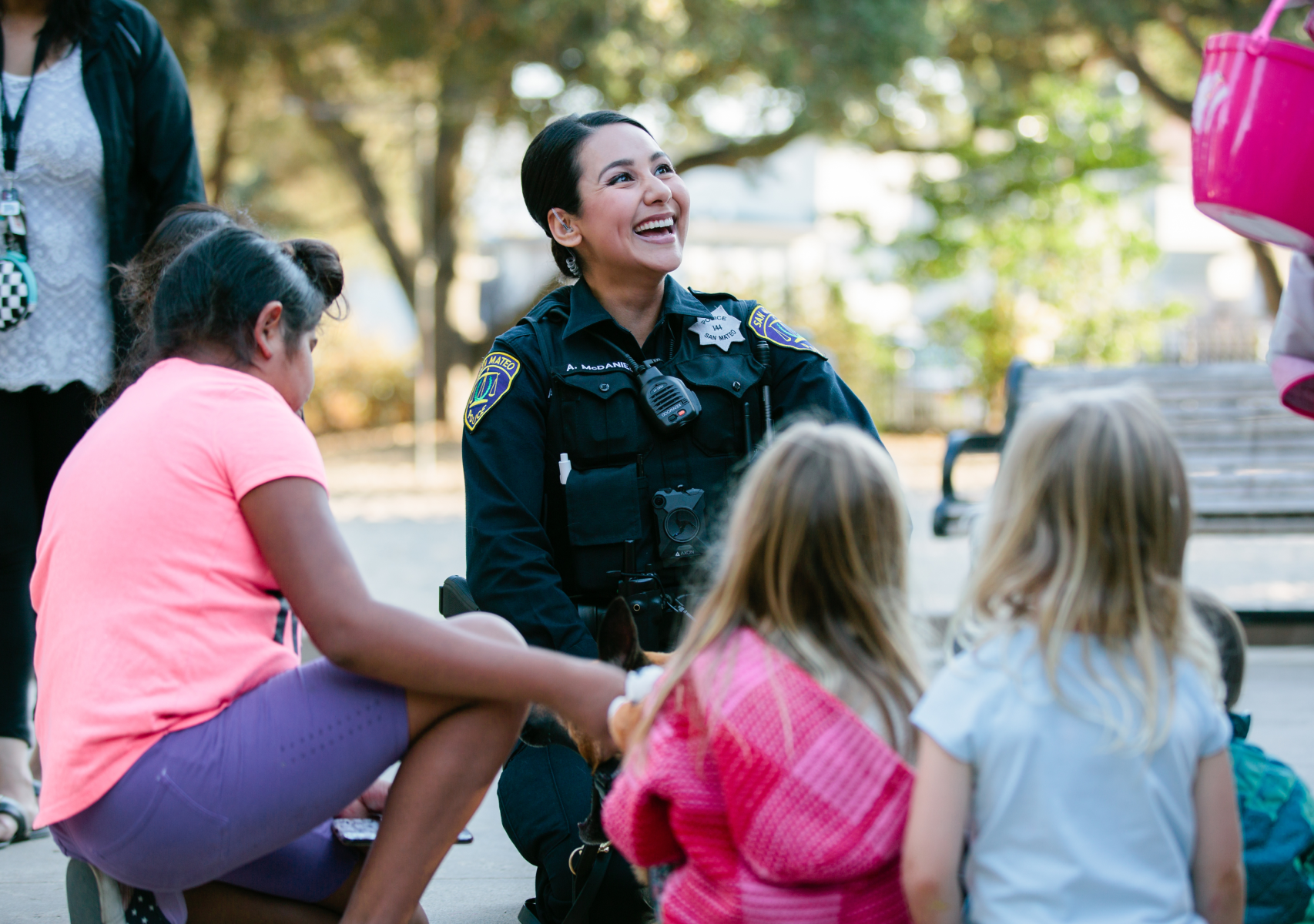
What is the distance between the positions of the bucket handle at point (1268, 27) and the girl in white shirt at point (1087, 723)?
86cm

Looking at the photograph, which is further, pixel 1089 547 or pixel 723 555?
pixel 723 555

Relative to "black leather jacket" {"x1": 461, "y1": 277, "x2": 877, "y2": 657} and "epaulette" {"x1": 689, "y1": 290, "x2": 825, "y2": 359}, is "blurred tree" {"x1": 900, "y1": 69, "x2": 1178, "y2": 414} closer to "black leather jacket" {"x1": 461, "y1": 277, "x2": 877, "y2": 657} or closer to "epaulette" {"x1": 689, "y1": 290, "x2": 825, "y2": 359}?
"epaulette" {"x1": 689, "y1": 290, "x2": 825, "y2": 359}

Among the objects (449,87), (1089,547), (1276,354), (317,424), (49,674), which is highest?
(449,87)

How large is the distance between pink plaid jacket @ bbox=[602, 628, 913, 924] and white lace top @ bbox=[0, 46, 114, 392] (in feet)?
6.52

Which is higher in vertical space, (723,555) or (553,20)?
(553,20)

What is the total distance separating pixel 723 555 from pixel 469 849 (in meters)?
1.72

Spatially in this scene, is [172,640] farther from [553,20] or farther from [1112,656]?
[553,20]

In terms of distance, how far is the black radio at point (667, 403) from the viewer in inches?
116

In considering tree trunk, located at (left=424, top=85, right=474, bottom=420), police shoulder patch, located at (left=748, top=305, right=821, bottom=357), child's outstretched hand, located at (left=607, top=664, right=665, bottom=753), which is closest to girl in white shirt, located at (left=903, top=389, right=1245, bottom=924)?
child's outstretched hand, located at (left=607, top=664, right=665, bottom=753)

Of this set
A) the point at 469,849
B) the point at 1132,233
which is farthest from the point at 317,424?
the point at 469,849

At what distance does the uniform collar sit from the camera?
10.2 ft

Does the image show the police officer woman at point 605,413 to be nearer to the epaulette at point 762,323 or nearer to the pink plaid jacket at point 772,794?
the epaulette at point 762,323

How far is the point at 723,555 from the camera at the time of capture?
1972 mm

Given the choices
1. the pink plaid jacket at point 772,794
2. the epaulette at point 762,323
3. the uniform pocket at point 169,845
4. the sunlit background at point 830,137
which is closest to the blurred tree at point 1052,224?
the sunlit background at point 830,137
